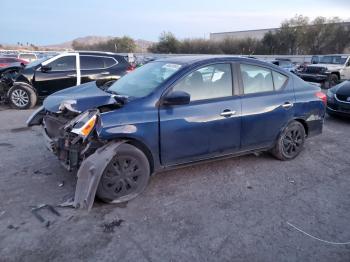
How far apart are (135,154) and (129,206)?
0.61 metres

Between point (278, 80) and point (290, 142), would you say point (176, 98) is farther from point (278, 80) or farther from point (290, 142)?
point (290, 142)

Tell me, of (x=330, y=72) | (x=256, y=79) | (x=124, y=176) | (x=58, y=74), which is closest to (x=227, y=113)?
(x=256, y=79)

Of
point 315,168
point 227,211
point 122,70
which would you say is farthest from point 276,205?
point 122,70

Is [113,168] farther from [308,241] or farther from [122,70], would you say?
[122,70]

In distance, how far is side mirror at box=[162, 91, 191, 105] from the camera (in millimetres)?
3895

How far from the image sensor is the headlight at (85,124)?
3.58 metres

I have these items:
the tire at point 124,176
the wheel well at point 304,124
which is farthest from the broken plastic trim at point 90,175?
the wheel well at point 304,124

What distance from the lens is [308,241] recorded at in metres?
3.17

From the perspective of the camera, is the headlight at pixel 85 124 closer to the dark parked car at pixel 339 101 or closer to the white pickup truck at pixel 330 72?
the dark parked car at pixel 339 101

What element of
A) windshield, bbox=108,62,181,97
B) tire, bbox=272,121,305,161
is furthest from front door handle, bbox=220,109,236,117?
tire, bbox=272,121,305,161

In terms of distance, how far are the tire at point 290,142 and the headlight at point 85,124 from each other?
2967 mm

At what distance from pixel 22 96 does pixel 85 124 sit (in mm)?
7048

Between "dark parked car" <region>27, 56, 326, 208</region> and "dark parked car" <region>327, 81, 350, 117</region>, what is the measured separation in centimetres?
351

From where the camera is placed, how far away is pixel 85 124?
360 centimetres
